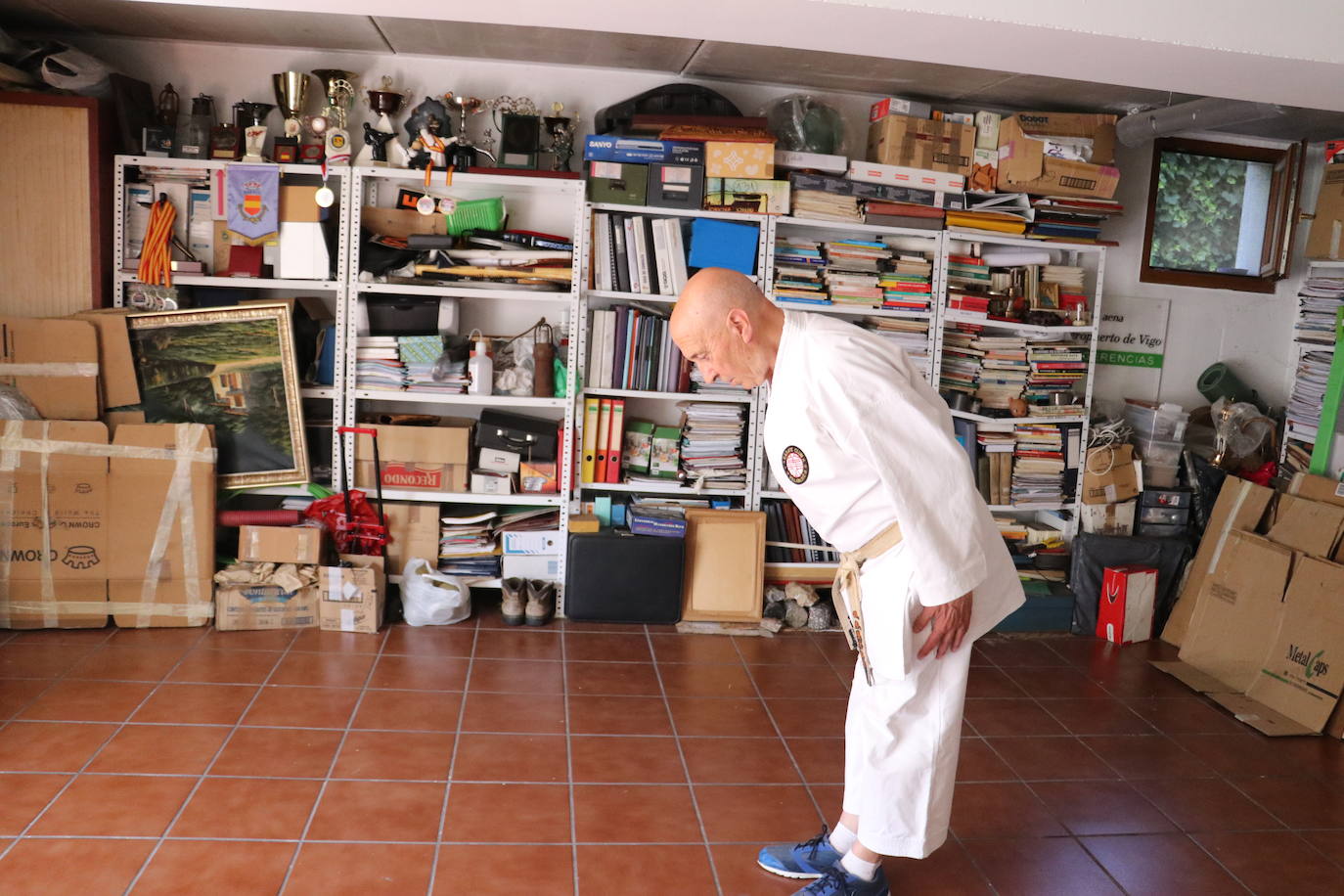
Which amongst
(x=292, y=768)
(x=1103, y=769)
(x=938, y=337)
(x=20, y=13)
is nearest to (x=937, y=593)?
(x=1103, y=769)

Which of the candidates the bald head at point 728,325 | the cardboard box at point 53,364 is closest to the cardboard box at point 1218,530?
the bald head at point 728,325

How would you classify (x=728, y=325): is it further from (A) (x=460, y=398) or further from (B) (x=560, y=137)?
(B) (x=560, y=137)

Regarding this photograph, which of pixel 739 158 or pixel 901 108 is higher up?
Answer: pixel 901 108

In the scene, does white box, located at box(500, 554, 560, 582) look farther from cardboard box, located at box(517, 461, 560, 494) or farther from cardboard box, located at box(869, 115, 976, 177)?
cardboard box, located at box(869, 115, 976, 177)

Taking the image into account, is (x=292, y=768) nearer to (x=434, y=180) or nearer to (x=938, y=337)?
(x=434, y=180)

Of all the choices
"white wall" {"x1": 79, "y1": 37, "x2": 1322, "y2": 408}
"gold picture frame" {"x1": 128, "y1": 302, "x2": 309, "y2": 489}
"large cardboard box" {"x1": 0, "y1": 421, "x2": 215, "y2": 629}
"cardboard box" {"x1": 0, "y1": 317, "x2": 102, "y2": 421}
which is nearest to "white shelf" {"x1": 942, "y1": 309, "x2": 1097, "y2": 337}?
"white wall" {"x1": 79, "y1": 37, "x2": 1322, "y2": 408}

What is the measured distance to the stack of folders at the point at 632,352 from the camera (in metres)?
4.96

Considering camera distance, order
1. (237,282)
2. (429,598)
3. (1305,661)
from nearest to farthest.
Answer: (1305,661) < (429,598) < (237,282)

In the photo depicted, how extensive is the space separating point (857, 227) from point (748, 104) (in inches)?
33.7

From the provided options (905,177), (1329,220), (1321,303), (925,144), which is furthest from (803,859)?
(1321,303)

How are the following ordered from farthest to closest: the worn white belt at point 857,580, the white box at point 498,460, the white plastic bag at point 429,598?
the white box at point 498,460 → the white plastic bag at point 429,598 → the worn white belt at point 857,580

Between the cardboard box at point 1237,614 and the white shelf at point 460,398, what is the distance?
120 inches

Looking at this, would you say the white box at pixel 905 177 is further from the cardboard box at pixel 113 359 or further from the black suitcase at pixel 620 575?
the cardboard box at pixel 113 359

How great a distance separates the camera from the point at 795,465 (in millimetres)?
2387
